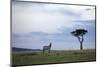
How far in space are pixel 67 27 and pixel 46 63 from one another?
550mm

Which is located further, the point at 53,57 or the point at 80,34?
the point at 80,34

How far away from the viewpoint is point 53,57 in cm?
250

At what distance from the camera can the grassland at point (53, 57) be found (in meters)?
2.36

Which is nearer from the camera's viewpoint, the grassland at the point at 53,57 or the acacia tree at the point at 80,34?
the grassland at the point at 53,57

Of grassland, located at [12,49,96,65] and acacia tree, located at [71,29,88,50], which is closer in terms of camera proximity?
grassland, located at [12,49,96,65]

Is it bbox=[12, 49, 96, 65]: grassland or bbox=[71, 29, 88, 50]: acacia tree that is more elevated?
bbox=[71, 29, 88, 50]: acacia tree

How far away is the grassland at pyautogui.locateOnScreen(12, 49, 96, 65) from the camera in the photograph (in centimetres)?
236

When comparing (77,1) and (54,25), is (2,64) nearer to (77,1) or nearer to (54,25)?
(54,25)

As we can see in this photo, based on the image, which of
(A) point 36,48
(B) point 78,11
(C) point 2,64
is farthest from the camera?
(B) point 78,11

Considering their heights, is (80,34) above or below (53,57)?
above

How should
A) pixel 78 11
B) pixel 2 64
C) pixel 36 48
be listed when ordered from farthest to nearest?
pixel 78 11 < pixel 36 48 < pixel 2 64

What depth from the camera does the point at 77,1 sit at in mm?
2635

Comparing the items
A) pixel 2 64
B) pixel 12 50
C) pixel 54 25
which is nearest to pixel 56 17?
pixel 54 25

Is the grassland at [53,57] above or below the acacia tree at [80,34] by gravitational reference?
below
